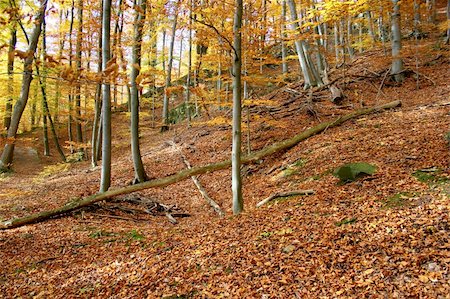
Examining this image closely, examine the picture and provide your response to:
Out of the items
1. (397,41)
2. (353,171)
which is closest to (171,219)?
(353,171)

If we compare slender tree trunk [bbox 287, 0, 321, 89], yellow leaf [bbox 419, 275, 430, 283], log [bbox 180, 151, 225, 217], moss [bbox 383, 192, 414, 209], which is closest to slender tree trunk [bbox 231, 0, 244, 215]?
log [bbox 180, 151, 225, 217]

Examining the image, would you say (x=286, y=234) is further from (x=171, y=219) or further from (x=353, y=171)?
(x=171, y=219)

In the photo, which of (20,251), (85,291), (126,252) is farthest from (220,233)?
(20,251)

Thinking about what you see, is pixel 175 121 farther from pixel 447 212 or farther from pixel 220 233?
pixel 447 212

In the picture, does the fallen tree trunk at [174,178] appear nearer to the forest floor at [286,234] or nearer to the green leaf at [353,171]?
the forest floor at [286,234]

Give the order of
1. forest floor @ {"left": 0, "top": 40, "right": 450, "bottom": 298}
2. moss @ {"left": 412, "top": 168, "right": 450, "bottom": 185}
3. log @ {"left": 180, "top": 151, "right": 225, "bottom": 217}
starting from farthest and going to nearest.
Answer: log @ {"left": 180, "top": 151, "right": 225, "bottom": 217} → moss @ {"left": 412, "top": 168, "right": 450, "bottom": 185} → forest floor @ {"left": 0, "top": 40, "right": 450, "bottom": 298}

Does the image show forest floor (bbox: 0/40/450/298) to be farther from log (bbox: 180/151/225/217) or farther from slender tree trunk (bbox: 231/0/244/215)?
slender tree trunk (bbox: 231/0/244/215)

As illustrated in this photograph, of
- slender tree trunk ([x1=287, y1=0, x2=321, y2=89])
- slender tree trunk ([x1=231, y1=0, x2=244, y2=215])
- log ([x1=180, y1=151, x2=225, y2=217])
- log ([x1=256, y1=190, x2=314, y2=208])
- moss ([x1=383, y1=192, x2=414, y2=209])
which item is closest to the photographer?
moss ([x1=383, y1=192, x2=414, y2=209])

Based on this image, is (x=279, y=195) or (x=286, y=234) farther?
(x=279, y=195)

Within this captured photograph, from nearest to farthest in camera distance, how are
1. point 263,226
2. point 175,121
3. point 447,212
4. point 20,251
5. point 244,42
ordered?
point 447,212 → point 263,226 → point 20,251 → point 244,42 → point 175,121

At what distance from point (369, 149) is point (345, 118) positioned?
9.72 feet

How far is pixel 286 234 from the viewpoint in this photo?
4.65 meters

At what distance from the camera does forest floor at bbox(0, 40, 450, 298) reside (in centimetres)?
353

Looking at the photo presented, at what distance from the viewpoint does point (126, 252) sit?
549 centimetres
